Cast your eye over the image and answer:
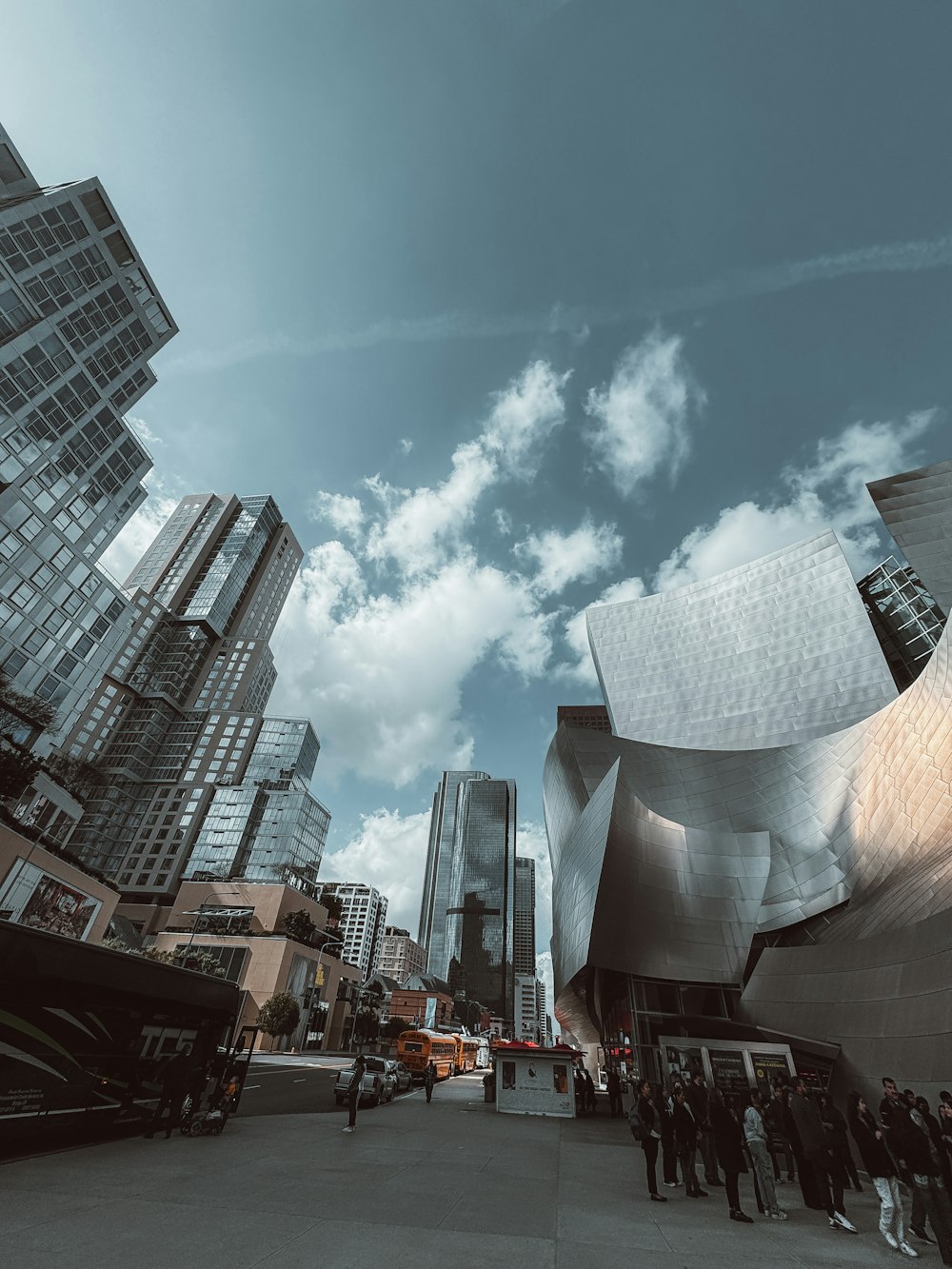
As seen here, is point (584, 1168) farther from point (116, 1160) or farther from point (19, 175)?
point (19, 175)

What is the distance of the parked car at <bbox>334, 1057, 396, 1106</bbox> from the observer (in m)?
20.0

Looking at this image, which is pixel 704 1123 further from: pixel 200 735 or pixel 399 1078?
pixel 200 735

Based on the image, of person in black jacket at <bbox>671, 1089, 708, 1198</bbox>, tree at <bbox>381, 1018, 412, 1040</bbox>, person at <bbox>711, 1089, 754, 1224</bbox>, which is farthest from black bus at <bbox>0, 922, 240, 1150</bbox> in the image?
tree at <bbox>381, 1018, 412, 1040</bbox>

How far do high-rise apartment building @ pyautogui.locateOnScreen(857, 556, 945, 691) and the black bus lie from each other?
50.4 meters

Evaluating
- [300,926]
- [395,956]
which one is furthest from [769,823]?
[395,956]

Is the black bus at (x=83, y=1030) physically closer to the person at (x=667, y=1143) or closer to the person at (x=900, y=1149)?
the person at (x=667, y=1143)

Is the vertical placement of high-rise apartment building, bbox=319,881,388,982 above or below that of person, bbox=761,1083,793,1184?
above

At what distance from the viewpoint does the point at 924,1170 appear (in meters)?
7.07

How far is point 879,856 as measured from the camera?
23.8 m

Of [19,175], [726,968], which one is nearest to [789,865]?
[726,968]

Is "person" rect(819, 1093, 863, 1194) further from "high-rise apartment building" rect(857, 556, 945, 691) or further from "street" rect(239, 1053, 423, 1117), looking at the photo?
"high-rise apartment building" rect(857, 556, 945, 691)

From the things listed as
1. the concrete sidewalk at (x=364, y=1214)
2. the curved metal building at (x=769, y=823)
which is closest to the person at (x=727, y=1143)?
the concrete sidewalk at (x=364, y=1214)

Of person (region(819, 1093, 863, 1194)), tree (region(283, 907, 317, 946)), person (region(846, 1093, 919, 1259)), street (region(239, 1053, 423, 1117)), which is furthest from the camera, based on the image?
tree (region(283, 907, 317, 946))

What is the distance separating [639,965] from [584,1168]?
19.3 m
